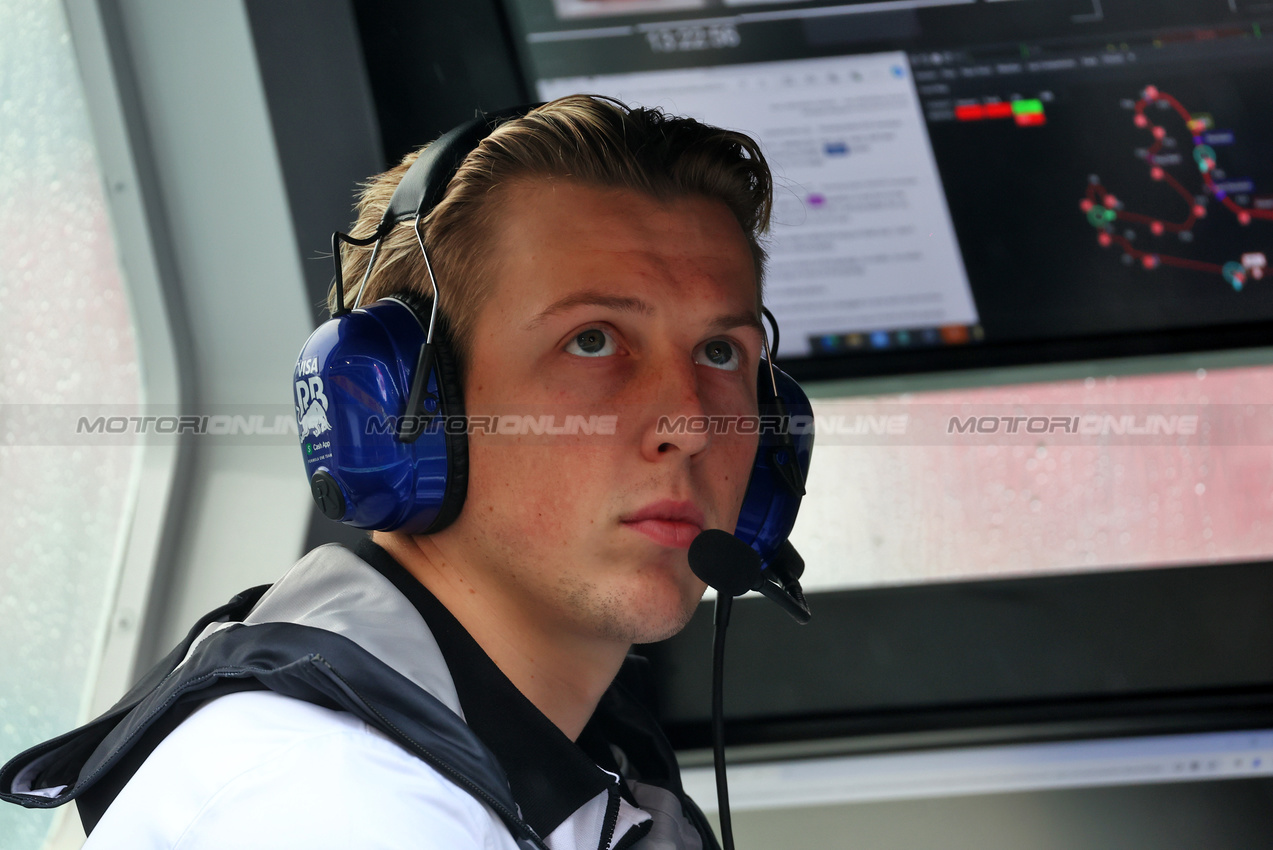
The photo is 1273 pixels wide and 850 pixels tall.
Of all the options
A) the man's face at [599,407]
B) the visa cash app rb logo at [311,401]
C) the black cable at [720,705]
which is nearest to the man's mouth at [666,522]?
the man's face at [599,407]

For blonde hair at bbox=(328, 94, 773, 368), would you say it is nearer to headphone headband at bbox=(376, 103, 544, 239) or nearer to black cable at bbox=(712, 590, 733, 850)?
headphone headband at bbox=(376, 103, 544, 239)

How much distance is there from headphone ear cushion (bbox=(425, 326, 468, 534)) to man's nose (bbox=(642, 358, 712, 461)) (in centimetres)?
15

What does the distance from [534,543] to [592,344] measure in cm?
18

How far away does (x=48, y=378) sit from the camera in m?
1.27

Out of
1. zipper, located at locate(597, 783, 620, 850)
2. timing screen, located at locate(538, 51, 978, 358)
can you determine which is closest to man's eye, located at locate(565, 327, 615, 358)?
zipper, located at locate(597, 783, 620, 850)

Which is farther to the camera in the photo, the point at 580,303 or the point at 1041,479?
the point at 1041,479

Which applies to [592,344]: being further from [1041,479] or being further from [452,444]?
[1041,479]

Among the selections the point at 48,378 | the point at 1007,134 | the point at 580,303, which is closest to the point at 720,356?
the point at 580,303

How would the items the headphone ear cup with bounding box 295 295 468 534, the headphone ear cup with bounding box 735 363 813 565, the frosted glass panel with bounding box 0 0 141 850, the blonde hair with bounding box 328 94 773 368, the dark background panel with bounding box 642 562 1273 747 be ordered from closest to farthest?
1. the headphone ear cup with bounding box 295 295 468 534
2. the blonde hair with bounding box 328 94 773 368
3. the headphone ear cup with bounding box 735 363 813 565
4. the frosted glass panel with bounding box 0 0 141 850
5. the dark background panel with bounding box 642 562 1273 747

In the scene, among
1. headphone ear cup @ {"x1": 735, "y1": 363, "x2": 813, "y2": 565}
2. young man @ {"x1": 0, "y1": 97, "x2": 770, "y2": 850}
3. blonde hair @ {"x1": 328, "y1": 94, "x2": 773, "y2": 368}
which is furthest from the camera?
headphone ear cup @ {"x1": 735, "y1": 363, "x2": 813, "y2": 565}

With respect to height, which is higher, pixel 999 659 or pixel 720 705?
pixel 720 705

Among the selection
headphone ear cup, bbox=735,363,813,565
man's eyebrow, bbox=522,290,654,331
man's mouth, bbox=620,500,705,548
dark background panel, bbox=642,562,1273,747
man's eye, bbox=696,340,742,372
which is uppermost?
man's eyebrow, bbox=522,290,654,331

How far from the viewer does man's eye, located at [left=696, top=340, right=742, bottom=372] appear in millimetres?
1013

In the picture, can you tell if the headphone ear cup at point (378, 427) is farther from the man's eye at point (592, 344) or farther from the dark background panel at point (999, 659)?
the dark background panel at point (999, 659)
